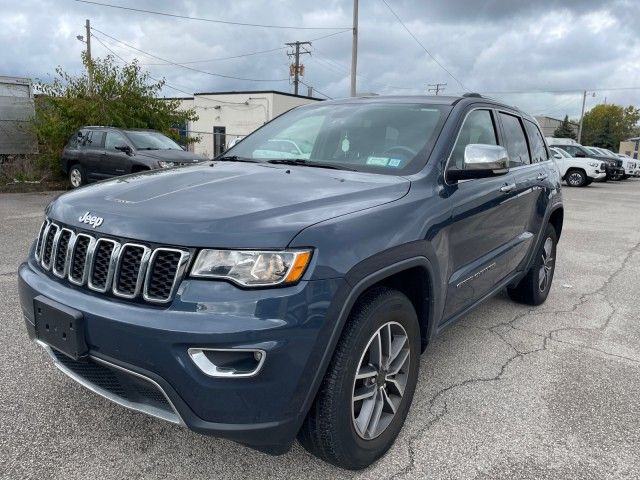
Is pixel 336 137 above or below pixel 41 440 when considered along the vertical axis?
above

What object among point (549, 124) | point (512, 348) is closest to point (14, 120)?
point (512, 348)

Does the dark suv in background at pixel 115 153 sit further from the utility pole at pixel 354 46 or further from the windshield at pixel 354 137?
the utility pole at pixel 354 46

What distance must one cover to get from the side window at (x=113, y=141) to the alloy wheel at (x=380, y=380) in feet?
35.4

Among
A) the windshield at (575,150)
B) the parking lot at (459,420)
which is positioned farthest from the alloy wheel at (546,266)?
the windshield at (575,150)

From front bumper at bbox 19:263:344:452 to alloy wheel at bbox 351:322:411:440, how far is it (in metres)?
0.37

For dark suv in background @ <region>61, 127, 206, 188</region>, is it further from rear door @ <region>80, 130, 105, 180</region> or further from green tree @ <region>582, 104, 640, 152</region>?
green tree @ <region>582, 104, 640, 152</region>

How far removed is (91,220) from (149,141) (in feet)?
34.7

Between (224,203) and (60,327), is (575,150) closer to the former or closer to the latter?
(224,203)

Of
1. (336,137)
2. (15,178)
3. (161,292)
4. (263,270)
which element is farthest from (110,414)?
(15,178)

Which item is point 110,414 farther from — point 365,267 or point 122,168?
point 122,168

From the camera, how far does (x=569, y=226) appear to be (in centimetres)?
1073

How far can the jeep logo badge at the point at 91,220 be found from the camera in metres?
2.26

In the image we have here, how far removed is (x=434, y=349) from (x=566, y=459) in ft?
4.53

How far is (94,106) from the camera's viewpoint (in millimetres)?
14445
